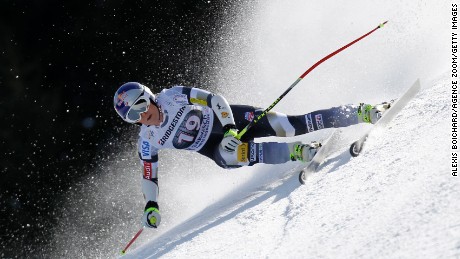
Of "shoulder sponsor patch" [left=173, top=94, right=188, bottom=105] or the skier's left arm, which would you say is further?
"shoulder sponsor patch" [left=173, top=94, right=188, bottom=105]

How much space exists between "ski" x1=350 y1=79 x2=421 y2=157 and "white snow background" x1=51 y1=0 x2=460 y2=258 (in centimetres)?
7

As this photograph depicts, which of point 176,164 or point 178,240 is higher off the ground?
point 178,240

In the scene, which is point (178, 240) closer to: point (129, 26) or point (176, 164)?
point (176, 164)

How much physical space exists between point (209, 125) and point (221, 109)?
0.36 metres

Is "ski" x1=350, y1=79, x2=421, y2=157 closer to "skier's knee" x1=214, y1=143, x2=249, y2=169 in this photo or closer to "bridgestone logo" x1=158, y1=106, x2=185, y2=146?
"skier's knee" x1=214, y1=143, x2=249, y2=169

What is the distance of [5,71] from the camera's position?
11062 mm

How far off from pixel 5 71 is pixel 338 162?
29.4 ft

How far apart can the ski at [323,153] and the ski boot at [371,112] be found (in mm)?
329

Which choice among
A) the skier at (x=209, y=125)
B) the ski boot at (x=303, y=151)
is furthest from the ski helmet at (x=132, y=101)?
the ski boot at (x=303, y=151)

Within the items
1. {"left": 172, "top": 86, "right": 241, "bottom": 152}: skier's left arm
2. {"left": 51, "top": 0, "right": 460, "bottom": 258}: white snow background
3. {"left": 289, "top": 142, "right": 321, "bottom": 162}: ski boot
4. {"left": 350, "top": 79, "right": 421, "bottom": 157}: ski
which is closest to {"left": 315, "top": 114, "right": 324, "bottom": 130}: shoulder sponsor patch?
{"left": 289, "top": 142, "right": 321, "bottom": 162}: ski boot

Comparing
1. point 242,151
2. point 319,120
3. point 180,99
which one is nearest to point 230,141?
point 242,151

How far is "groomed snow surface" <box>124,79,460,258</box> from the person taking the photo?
2369 millimetres

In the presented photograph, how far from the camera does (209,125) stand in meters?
4.88

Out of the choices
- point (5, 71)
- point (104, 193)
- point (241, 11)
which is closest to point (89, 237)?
point (104, 193)
